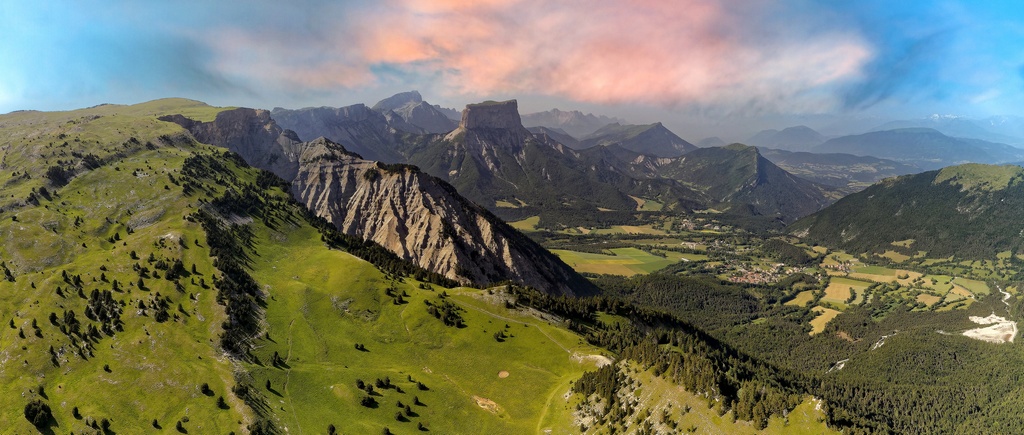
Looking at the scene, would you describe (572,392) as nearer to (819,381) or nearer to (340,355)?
(340,355)

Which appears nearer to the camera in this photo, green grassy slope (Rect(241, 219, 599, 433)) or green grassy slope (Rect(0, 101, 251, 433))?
green grassy slope (Rect(0, 101, 251, 433))

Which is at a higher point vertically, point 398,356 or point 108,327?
point 108,327

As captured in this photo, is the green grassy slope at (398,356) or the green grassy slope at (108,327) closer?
the green grassy slope at (108,327)

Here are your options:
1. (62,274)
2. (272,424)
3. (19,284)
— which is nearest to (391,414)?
(272,424)

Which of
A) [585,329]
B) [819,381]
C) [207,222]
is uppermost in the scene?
[207,222]

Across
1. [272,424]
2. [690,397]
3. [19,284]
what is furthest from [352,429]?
[19,284]

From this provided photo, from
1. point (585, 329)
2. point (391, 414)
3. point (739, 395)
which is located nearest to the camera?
point (739, 395)

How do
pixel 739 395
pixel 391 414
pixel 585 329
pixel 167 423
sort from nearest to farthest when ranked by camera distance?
pixel 739 395 → pixel 167 423 → pixel 391 414 → pixel 585 329

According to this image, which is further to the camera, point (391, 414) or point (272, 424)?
point (391, 414)

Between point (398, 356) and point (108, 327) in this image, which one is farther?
point (398, 356)

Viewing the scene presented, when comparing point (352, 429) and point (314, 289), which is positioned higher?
point (314, 289)
